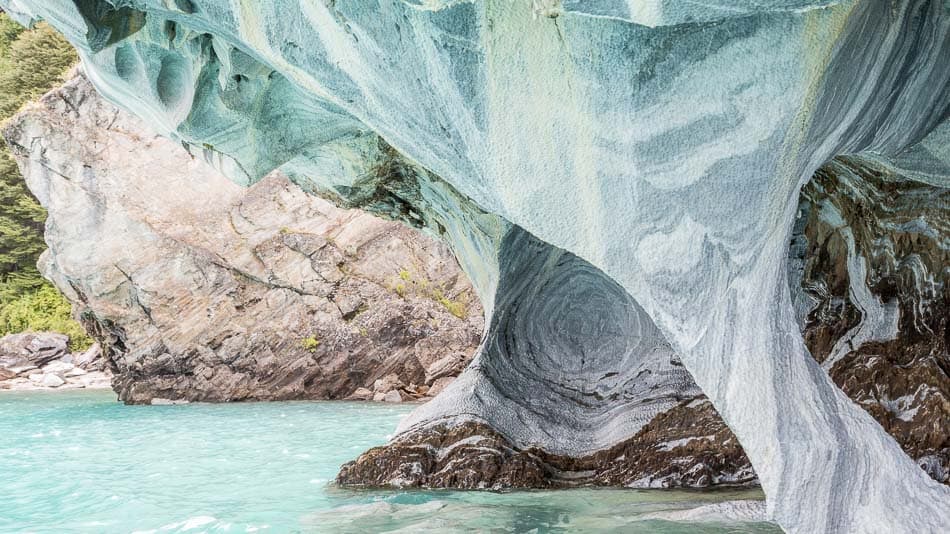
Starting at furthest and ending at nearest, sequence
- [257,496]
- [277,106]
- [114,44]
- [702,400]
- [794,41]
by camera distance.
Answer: [702,400]
[257,496]
[277,106]
[114,44]
[794,41]

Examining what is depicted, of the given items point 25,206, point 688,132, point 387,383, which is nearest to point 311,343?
point 387,383

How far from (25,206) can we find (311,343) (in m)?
14.2

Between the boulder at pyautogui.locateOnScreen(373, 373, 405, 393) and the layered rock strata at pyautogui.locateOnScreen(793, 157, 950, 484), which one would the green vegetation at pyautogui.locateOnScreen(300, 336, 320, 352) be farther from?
the layered rock strata at pyautogui.locateOnScreen(793, 157, 950, 484)

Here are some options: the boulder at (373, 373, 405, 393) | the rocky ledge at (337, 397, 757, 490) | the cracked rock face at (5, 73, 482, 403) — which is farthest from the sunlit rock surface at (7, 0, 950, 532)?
the cracked rock face at (5, 73, 482, 403)

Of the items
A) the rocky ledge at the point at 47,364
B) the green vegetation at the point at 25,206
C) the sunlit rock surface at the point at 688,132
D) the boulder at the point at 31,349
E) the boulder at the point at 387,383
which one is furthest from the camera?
the green vegetation at the point at 25,206

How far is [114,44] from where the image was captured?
418 centimetres

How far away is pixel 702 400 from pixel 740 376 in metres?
3.54

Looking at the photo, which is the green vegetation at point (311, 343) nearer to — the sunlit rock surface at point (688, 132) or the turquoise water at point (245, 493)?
the turquoise water at point (245, 493)

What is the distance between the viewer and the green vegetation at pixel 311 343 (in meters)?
14.9

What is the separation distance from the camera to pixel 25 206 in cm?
2392

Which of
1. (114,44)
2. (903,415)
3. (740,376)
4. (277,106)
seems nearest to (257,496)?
(277,106)

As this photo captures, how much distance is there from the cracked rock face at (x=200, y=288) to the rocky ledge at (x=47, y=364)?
4.56 m

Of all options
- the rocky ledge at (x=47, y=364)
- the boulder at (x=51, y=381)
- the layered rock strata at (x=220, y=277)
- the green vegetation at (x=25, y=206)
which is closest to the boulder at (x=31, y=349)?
the rocky ledge at (x=47, y=364)

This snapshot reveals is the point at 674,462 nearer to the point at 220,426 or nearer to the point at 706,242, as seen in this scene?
the point at 706,242
